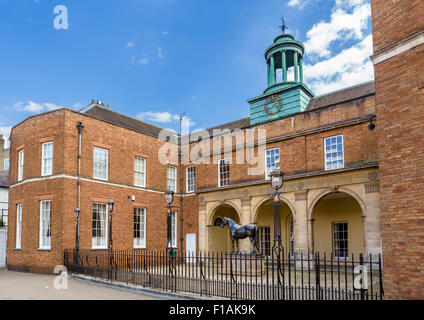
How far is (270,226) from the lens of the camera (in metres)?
22.5

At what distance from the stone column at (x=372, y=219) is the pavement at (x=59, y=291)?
9.85m

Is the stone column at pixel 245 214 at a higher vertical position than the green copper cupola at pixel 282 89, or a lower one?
lower

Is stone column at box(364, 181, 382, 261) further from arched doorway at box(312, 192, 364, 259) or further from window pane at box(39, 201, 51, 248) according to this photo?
window pane at box(39, 201, 51, 248)

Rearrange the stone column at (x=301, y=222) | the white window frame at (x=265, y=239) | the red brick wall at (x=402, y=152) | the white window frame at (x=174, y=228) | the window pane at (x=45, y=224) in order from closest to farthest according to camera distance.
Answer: the red brick wall at (x=402, y=152), the window pane at (x=45, y=224), the stone column at (x=301, y=222), the white window frame at (x=265, y=239), the white window frame at (x=174, y=228)

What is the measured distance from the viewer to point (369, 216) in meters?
15.7

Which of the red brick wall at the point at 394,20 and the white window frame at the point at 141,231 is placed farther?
the white window frame at the point at 141,231

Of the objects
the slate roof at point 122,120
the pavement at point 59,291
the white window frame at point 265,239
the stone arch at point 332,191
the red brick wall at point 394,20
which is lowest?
the pavement at point 59,291

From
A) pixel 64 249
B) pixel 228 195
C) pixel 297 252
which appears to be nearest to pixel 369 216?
pixel 297 252

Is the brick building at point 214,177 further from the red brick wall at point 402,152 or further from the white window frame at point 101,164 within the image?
the red brick wall at point 402,152

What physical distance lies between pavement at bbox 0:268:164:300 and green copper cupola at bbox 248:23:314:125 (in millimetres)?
14285

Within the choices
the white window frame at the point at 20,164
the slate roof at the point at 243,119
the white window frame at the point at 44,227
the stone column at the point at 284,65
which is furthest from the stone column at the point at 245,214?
the white window frame at the point at 20,164

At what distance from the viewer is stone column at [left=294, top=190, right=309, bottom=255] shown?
17672 millimetres

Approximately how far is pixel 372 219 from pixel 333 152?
3.76 m

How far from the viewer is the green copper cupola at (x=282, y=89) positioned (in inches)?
872
